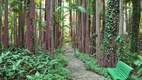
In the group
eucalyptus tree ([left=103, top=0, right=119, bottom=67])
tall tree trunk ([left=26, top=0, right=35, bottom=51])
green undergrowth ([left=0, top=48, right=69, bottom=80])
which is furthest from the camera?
tall tree trunk ([left=26, top=0, right=35, bottom=51])

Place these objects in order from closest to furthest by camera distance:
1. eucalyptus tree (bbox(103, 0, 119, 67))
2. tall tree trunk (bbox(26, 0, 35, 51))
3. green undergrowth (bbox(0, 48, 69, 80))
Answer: green undergrowth (bbox(0, 48, 69, 80)), eucalyptus tree (bbox(103, 0, 119, 67)), tall tree trunk (bbox(26, 0, 35, 51))

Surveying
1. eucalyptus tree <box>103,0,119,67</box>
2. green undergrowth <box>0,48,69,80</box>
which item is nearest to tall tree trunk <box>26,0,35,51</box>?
green undergrowth <box>0,48,69,80</box>

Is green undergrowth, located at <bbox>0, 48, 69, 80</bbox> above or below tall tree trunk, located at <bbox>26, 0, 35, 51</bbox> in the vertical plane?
below

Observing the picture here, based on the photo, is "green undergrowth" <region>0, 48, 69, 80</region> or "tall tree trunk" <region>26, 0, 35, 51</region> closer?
"green undergrowth" <region>0, 48, 69, 80</region>

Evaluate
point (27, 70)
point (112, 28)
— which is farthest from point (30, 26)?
point (112, 28)

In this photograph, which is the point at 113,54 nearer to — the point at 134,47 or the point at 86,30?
the point at 134,47

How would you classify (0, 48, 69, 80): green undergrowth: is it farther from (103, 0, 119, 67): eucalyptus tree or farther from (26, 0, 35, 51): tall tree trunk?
(103, 0, 119, 67): eucalyptus tree

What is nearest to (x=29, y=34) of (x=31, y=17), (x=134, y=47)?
(x=31, y=17)

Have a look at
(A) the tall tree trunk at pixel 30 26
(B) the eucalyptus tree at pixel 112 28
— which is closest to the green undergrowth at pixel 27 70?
(A) the tall tree trunk at pixel 30 26

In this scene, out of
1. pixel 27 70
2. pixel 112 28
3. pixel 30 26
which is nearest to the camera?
pixel 27 70

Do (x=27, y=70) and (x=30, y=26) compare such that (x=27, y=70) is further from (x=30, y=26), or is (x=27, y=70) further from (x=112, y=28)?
(x=112, y=28)

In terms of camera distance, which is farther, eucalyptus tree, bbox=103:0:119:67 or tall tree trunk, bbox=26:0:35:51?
tall tree trunk, bbox=26:0:35:51

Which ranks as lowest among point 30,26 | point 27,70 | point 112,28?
point 27,70

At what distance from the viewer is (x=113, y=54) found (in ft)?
35.9
